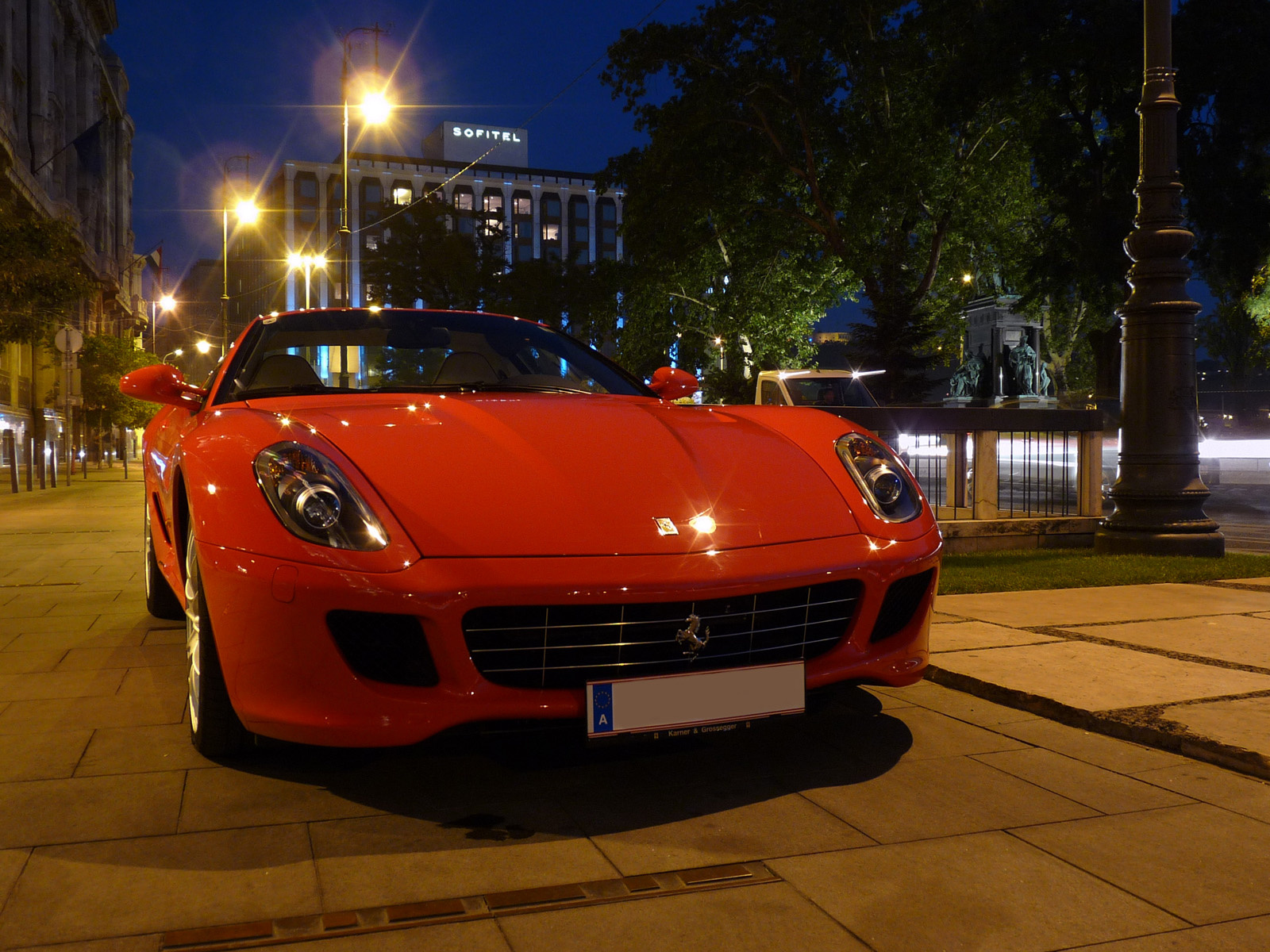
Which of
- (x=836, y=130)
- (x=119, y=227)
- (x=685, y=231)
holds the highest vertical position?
(x=119, y=227)

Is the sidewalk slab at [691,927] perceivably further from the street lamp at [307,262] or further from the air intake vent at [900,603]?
the street lamp at [307,262]

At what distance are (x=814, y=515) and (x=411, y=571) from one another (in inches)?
44.6

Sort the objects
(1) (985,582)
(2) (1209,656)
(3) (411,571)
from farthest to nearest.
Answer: (1) (985,582) → (2) (1209,656) → (3) (411,571)

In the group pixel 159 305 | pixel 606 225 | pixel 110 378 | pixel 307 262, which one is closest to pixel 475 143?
pixel 606 225

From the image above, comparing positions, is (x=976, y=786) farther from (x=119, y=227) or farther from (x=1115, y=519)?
(x=119, y=227)

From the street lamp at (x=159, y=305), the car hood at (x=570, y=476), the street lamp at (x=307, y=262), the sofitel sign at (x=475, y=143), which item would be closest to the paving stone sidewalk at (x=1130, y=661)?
the car hood at (x=570, y=476)

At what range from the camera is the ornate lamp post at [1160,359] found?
8430mm

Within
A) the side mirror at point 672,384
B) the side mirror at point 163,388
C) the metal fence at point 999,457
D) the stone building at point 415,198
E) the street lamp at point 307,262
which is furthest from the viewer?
the stone building at point 415,198

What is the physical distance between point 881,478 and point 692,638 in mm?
971

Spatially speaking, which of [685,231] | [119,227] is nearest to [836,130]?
[685,231]

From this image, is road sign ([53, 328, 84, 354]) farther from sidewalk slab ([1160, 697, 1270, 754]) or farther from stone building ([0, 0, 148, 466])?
sidewalk slab ([1160, 697, 1270, 754])

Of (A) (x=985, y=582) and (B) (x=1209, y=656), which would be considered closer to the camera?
(B) (x=1209, y=656)

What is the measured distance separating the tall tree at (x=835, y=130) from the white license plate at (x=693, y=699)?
2181 cm

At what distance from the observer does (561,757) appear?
3.28 m
